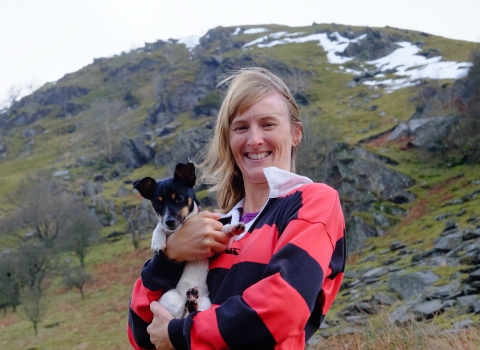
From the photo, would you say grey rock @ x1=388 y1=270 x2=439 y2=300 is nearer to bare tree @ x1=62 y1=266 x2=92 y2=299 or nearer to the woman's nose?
the woman's nose

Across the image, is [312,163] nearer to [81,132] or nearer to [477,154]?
[477,154]

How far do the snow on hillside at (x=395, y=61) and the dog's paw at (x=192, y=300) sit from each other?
223ft

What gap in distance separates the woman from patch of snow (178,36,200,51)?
162 meters

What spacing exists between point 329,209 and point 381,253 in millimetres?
24917

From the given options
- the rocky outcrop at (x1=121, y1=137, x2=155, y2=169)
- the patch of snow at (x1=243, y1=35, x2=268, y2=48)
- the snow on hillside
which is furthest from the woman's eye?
the patch of snow at (x1=243, y1=35, x2=268, y2=48)

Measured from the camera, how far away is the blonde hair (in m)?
3.02

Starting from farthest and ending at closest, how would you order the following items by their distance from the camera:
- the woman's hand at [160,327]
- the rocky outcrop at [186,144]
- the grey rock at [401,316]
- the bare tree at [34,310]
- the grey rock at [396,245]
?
the rocky outcrop at [186,144], the bare tree at [34,310], the grey rock at [396,245], the grey rock at [401,316], the woman's hand at [160,327]

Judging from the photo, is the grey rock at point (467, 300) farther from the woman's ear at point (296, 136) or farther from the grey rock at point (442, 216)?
the grey rock at point (442, 216)

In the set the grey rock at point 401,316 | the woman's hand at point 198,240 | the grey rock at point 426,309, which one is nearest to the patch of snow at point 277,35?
the grey rock at point 426,309

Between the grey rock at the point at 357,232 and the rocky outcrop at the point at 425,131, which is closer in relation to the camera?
the grey rock at the point at 357,232

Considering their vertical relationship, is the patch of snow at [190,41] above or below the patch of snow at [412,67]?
above

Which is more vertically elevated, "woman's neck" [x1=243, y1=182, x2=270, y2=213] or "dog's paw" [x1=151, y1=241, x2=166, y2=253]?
"woman's neck" [x1=243, y1=182, x2=270, y2=213]

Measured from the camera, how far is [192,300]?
2.97m

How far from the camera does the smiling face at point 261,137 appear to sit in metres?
3.01
